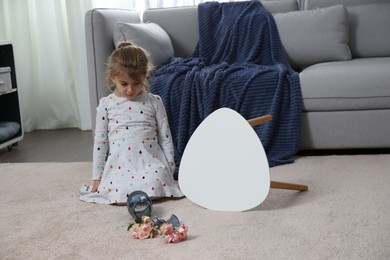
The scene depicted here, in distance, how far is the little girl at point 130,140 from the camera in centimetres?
199

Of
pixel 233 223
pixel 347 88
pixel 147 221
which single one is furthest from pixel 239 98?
pixel 147 221

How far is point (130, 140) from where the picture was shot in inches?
81.1

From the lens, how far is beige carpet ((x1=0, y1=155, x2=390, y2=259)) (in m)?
1.49

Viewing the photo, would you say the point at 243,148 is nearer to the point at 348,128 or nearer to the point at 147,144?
the point at 147,144

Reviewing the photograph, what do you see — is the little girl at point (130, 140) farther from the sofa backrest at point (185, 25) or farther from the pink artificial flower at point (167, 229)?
the sofa backrest at point (185, 25)

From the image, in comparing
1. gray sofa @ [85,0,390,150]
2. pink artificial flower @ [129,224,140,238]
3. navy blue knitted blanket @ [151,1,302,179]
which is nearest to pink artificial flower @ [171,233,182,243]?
pink artificial flower @ [129,224,140,238]

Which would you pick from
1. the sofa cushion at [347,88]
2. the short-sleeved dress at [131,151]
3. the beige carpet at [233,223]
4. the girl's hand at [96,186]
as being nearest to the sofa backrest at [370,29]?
the sofa cushion at [347,88]

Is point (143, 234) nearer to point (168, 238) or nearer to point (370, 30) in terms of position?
point (168, 238)

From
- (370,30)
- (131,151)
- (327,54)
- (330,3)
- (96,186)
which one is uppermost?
(330,3)

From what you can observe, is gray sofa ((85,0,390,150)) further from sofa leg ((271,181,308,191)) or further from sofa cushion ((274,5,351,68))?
sofa leg ((271,181,308,191))

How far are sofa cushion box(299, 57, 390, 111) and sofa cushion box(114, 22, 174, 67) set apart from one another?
0.73 m

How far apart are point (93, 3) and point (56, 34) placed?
0.34m

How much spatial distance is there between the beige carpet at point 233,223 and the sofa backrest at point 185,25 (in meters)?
1.21

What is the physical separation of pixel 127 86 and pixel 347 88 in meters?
1.04
